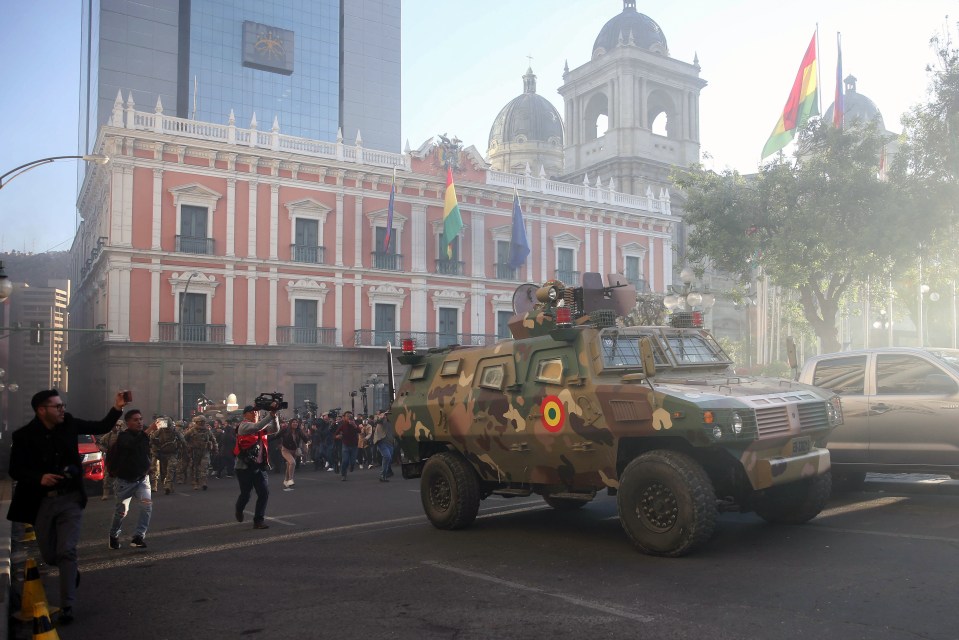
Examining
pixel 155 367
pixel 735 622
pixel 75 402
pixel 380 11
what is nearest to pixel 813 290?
pixel 735 622

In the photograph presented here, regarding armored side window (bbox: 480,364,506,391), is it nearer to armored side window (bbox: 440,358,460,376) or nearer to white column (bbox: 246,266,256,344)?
armored side window (bbox: 440,358,460,376)

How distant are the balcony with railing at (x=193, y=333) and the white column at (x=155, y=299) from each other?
16 cm

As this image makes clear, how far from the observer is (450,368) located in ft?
37.4

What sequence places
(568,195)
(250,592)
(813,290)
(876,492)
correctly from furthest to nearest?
(568,195)
(813,290)
(876,492)
(250,592)

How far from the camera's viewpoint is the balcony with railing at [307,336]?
126 ft

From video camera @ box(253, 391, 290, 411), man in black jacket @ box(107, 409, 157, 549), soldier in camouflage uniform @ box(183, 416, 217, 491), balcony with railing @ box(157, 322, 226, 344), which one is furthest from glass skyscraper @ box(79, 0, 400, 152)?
man in black jacket @ box(107, 409, 157, 549)

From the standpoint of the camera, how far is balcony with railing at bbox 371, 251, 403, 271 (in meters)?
41.2

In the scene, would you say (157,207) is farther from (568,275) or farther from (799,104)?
(799,104)

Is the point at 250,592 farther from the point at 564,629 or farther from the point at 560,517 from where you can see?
the point at 560,517

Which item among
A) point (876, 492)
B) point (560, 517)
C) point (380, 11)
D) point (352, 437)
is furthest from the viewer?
point (380, 11)

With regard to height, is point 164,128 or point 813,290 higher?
point 164,128

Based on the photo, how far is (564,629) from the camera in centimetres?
614

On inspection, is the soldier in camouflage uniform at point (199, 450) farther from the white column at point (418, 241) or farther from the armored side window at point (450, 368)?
the white column at point (418, 241)

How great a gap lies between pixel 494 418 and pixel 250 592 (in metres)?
3.65
